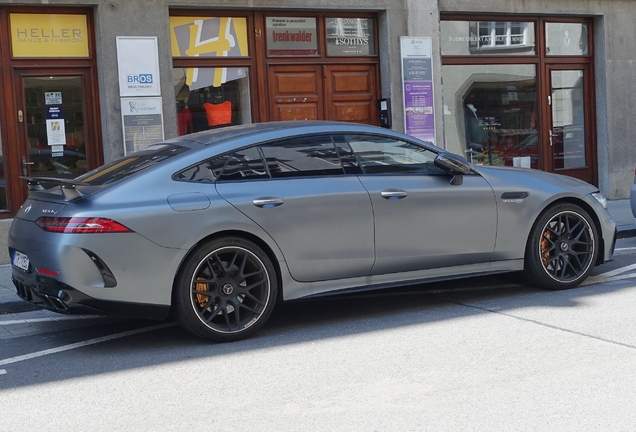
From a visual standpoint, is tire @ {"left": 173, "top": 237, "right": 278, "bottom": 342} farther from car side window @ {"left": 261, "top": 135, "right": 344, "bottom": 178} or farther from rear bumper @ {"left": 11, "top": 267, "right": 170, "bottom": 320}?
car side window @ {"left": 261, "top": 135, "right": 344, "bottom": 178}

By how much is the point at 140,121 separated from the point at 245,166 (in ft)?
17.8

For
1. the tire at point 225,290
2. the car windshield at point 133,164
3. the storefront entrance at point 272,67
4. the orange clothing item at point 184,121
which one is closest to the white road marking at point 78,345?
the tire at point 225,290

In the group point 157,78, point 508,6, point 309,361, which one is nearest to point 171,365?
point 309,361

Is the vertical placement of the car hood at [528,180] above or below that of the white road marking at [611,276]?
above

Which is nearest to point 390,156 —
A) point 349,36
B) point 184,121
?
point 184,121

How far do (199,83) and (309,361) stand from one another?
732cm

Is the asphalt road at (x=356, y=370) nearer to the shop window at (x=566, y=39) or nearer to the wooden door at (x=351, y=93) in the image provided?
the wooden door at (x=351, y=93)

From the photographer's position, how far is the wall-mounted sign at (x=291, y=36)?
12.5m

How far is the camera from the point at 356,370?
519cm

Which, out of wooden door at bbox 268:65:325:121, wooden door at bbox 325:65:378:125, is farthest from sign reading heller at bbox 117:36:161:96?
wooden door at bbox 325:65:378:125

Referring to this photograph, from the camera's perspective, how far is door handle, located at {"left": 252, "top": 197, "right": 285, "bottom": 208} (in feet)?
20.2

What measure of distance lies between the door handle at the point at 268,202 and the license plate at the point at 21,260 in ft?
5.49

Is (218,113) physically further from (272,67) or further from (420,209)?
(420,209)

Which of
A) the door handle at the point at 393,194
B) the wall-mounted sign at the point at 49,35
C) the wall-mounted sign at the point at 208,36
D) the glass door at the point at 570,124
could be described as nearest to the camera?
the door handle at the point at 393,194
